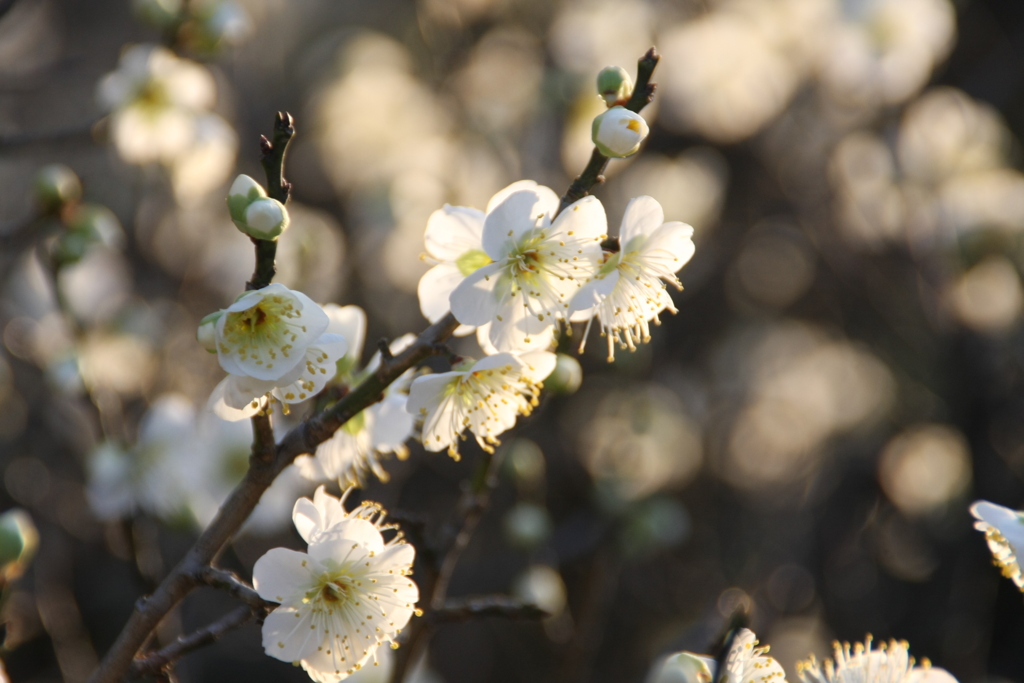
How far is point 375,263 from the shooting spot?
4230mm

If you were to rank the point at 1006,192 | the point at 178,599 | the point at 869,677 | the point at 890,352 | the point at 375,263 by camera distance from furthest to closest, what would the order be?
the point at 375,263 < the point at 890,352 < the point at 1006,192 < the point at 869,677 < the point at 178,599

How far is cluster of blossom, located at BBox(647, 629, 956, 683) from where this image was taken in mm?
1107

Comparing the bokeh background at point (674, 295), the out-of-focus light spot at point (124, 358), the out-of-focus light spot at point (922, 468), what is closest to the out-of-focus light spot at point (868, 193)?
the bokeh background at point (674, 295)

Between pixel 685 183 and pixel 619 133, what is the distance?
3.08 metres

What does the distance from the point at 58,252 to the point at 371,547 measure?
1.31m

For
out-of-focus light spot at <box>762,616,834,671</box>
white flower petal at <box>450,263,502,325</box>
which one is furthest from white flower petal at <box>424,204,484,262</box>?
out-of-focus light spot at <box>762,616,834,671</box>

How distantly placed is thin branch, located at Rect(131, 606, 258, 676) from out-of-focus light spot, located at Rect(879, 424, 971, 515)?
297cm

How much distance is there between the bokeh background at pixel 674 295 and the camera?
9.77ft

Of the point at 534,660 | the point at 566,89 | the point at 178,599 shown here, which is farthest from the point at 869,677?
the point at 566,89

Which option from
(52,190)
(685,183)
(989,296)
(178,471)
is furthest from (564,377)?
(685,183)

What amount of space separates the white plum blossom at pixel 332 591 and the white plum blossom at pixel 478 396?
170mm

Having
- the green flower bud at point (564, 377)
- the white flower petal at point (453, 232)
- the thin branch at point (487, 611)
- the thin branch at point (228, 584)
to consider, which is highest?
the white flower petal at point (453, 232)

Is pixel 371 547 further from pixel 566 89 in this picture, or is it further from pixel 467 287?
pixel 566 89

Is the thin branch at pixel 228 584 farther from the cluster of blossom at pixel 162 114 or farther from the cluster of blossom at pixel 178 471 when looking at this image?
the cluster of blossom at pixel 162 114
